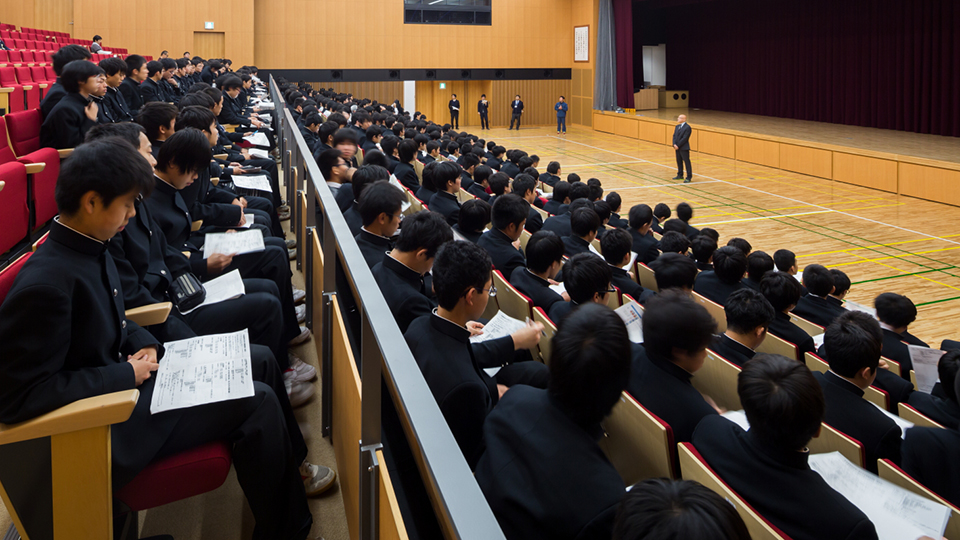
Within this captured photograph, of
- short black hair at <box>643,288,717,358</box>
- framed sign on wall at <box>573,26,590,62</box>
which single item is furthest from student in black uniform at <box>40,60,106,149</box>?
framed sign on wall at <box>573,26,590,62</box>

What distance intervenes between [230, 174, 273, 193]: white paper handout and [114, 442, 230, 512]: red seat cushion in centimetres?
280

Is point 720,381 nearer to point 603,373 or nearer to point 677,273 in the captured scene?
point 677,273

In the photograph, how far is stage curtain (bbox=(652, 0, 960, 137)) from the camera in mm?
13328

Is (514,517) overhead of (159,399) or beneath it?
beneath

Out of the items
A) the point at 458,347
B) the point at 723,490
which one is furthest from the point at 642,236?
the point at 723,490

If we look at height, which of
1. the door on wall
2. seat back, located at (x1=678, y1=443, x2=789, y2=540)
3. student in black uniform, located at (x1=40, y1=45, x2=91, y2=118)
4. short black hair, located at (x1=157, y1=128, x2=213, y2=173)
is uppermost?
the door on wall

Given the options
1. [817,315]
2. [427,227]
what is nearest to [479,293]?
[427,227]

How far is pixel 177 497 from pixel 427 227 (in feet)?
3.95

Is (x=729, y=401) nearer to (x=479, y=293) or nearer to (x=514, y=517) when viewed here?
(x=479, y=293)

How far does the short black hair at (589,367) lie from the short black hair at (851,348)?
1.32 metres

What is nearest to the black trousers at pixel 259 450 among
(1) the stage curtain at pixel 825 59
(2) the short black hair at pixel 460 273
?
(2) the short black hair at pixel 460 273

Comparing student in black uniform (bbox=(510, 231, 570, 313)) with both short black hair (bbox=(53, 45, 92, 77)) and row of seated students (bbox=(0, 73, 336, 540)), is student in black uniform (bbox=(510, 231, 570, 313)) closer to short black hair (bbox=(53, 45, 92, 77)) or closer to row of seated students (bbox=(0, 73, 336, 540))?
row of seated students (bbox=(0, 73, 336, 540))

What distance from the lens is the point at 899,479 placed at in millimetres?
1955

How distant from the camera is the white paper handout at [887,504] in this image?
1640 millimetres
